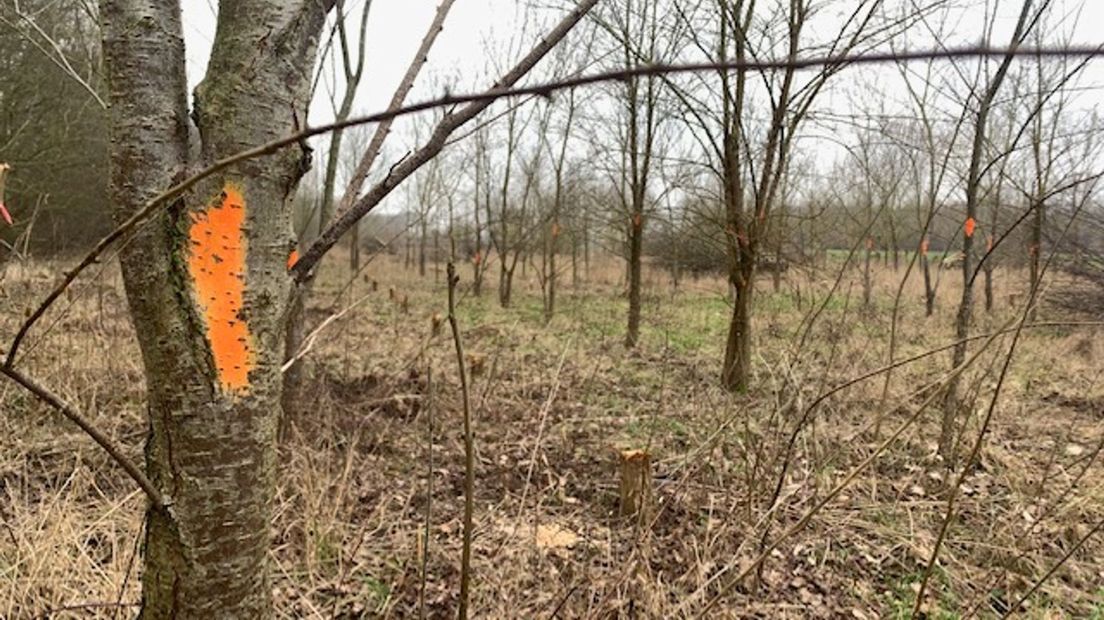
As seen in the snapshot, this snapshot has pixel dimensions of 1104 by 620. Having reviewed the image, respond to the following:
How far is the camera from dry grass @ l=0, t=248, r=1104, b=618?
85.9 inches

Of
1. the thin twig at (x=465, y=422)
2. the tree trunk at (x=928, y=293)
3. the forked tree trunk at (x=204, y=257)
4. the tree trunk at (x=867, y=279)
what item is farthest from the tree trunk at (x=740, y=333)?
the tree trunk at (x=928, y=293)

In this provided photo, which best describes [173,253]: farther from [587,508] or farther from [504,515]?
[587,508]

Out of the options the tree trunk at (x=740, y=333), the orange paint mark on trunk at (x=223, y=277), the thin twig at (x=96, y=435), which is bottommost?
the tree trunk at (x=740, y=333)

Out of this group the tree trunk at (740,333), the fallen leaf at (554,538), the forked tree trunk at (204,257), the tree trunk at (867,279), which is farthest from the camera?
the tree trunk at (740,333)

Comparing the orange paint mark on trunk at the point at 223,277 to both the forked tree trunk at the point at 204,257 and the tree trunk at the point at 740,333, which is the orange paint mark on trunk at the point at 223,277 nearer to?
the forked tree trunk at the point at 204,257

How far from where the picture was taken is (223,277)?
85 cm

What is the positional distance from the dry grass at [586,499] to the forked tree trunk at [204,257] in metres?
0.31

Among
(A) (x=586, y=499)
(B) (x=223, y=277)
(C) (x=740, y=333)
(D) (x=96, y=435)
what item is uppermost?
(B) (x=223, y=277)

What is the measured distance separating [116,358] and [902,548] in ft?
18.2

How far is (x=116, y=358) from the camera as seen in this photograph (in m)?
4.92

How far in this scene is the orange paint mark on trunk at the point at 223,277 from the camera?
2.73ft

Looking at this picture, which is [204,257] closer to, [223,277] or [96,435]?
[223,277]

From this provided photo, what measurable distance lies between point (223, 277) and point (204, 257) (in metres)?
0.03

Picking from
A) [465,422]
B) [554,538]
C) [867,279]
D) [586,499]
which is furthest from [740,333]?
[465,422]
